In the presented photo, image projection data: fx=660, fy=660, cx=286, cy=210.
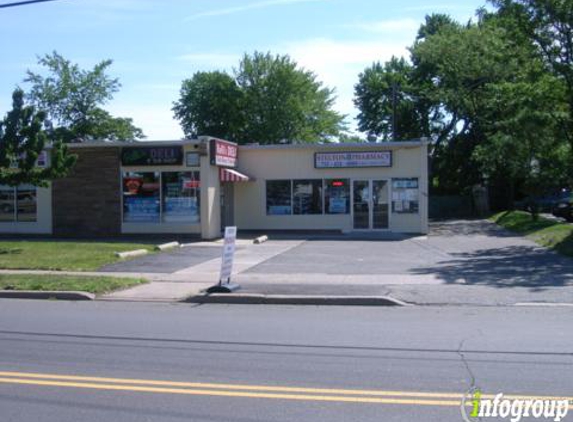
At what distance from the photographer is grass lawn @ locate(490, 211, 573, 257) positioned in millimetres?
21020

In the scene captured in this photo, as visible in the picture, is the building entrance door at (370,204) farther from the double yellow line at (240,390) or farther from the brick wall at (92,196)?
the double yellow line at (240,390)

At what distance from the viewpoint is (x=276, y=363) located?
7207mm

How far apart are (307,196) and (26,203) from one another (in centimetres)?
1181

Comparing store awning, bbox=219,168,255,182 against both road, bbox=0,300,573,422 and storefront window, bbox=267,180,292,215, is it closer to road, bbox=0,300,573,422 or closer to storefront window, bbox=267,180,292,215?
storefront window, bbox=267,180,292,215

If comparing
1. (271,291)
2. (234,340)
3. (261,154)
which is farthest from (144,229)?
(234,340)

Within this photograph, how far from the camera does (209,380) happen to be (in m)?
6.53

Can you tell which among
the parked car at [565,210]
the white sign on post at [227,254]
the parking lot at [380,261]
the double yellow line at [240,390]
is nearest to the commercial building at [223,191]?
the parking lot at [380,261]

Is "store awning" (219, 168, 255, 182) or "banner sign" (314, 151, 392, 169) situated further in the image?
"banner sign" (314, 151, 392, 169)

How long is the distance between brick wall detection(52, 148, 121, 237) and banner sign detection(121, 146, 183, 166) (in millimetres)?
447

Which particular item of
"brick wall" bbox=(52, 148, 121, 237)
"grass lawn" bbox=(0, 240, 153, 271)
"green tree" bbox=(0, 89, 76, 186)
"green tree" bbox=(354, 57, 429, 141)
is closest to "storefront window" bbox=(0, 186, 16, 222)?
"brick wall" bbox=(52, 148, 121, 237)

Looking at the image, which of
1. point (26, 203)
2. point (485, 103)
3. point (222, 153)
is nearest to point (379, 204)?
point (222, 153)

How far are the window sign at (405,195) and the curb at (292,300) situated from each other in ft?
53.6

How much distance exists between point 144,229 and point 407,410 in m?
21.8

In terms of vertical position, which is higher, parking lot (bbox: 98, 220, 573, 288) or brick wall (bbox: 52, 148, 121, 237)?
brick wall (bbox: 52, 148, 121, 237)
